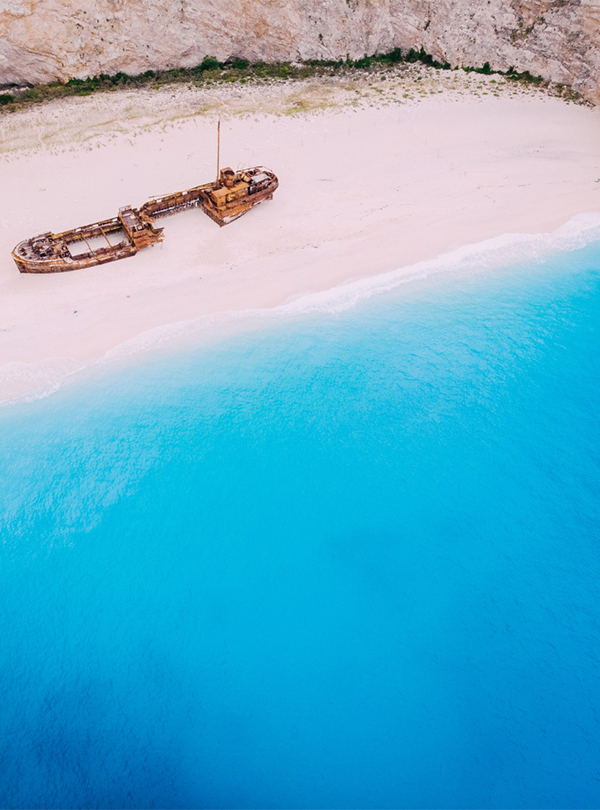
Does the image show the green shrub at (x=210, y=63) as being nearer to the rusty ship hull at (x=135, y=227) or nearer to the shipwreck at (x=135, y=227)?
the shipwreck at (x=135, y=227)

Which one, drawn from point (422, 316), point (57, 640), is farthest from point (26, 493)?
point (422, 316)

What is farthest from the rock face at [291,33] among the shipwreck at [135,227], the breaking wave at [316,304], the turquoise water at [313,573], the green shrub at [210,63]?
the turquoise water at [313,573]

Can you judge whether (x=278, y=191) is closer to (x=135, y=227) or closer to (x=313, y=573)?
(x=135, y=227)

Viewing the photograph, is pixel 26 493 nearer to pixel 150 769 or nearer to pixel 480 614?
pixel 150 769

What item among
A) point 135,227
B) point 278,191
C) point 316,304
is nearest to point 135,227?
point 135,227

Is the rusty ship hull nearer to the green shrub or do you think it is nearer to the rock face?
the green shrub

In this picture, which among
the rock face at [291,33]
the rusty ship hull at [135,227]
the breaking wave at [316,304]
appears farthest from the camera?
the rock face at [291,33]
